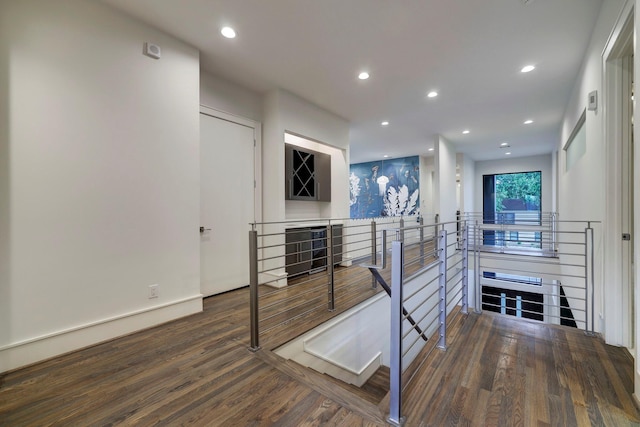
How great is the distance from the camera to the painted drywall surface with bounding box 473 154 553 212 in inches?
324

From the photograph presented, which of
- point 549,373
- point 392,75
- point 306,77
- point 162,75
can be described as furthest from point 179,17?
point 549,373

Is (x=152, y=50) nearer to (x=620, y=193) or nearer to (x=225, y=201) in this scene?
(x=225, y=201)

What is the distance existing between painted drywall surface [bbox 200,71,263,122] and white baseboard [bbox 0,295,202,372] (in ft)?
7.74

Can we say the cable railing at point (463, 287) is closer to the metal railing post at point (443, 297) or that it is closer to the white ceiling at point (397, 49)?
the metal railing post at point (443, 297)

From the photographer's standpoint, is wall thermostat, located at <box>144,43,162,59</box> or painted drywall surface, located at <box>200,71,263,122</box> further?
painted drywall surface, located at <box>200,71,263,122</box>

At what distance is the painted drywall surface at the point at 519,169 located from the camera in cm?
823

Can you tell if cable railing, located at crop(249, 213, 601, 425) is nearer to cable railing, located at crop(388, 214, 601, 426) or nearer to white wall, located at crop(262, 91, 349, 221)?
cable railing, located at crop(388, 214, 601, 426)

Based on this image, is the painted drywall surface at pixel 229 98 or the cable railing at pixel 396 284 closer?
the cable railing at pixel 396 284

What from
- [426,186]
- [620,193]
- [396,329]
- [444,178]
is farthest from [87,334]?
[426,186]

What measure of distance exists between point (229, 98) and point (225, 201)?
137 cm

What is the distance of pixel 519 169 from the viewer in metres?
8.66

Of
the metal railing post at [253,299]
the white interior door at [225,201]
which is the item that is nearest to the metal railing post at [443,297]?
the metal railing post at [253,299]

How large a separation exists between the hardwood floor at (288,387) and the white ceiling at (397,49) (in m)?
2.84

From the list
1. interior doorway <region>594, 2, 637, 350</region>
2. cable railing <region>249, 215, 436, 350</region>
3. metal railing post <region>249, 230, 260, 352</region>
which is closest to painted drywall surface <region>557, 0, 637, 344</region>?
interior doorway <region>594, 2, 637, 350</region>
